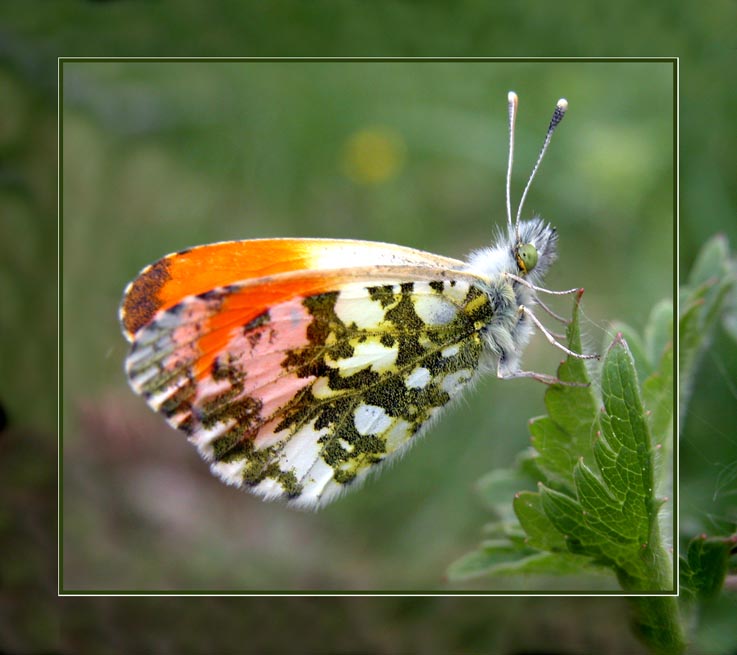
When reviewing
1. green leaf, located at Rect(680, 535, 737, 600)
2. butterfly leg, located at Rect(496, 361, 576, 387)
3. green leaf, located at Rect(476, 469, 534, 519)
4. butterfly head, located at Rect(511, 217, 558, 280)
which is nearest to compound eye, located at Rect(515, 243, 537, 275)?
butterfly head, located at Rect(511, 217, 558, 280)

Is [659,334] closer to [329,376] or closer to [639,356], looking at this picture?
[639,356]

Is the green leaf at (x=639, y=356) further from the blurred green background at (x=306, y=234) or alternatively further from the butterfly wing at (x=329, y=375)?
the butterfly wing at (x=329, y=375)

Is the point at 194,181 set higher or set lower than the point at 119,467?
higher

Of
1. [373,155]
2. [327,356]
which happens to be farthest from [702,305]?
[373,155]

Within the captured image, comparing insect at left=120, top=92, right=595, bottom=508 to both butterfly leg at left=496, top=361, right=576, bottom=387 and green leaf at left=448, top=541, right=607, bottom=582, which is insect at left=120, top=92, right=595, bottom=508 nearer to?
butterfly leg at left=496, top=361, right=576, bottom=387

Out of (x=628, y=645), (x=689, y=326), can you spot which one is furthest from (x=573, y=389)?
(x=628, y=645)

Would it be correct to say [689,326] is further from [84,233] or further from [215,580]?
[84,233]
